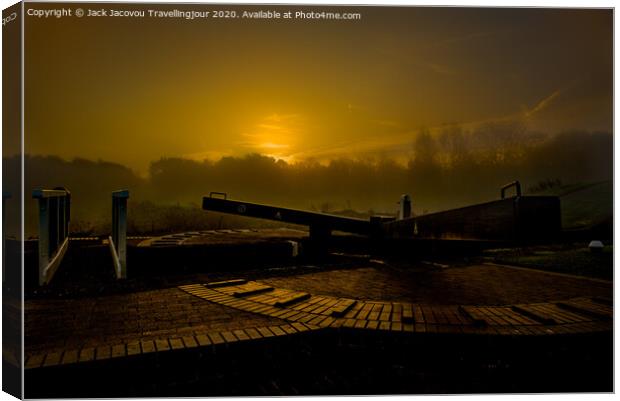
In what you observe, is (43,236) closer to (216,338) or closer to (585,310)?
(216,338)

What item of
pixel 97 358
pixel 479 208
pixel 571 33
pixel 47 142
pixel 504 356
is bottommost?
pixel 504 356

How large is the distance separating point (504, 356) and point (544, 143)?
1.92 meters

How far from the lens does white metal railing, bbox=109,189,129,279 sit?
11.7 ft

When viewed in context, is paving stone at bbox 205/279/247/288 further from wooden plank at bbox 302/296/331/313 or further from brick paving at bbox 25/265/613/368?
wooden plank at bbox 302/296/331/313

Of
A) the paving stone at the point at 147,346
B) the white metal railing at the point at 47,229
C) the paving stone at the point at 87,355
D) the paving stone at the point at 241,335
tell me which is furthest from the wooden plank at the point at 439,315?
the white metal railing at the point at 47,229

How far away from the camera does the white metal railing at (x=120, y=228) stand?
11.7 ft

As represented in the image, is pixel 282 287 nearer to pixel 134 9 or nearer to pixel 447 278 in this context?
pixel 447 278

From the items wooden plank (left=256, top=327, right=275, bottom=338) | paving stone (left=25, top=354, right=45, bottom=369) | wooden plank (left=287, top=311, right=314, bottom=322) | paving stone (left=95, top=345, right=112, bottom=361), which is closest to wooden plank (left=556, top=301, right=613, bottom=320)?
wooden plank (left=287, top=311, right=314, bottom=322)

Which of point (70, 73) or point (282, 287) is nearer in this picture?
point (70, 73)

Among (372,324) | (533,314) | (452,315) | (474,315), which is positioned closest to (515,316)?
(533,314)

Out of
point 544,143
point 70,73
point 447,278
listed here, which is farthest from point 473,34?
point 70,73

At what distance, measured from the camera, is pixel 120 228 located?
12.2 feet

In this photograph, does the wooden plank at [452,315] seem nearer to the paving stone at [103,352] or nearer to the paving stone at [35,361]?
the paving stone at [103,352]

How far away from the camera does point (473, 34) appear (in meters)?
3.17
